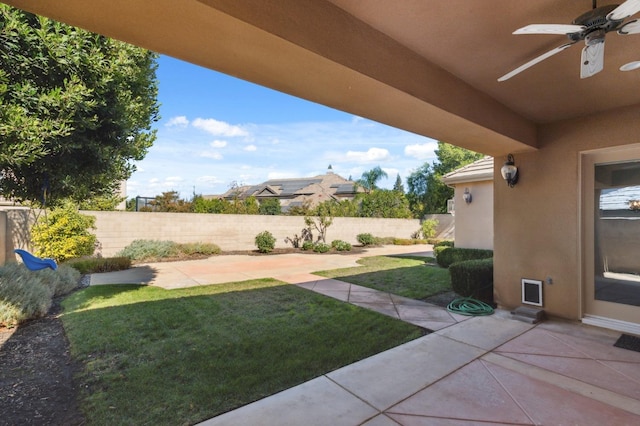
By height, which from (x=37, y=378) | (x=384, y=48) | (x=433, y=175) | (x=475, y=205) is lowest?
(x=37, y=378)

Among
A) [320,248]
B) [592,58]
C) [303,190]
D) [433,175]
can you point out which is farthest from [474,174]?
[303,190]

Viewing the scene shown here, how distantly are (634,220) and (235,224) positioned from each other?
41.2ft

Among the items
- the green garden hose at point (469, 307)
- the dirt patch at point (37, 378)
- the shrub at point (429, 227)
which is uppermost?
the shrub at point (429, 227)

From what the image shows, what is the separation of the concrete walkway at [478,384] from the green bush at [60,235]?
8.32 metres

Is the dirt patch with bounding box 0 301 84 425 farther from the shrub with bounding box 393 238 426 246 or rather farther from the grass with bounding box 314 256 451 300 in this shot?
the shrub with bounding box 393 238 426 246

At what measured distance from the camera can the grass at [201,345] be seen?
2754 millimetres

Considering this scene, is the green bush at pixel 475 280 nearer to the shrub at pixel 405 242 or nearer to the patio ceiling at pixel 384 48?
the patio ceiling at pixel 384 48

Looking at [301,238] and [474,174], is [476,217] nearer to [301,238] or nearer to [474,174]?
[474,174]

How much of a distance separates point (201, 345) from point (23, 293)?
135 inches

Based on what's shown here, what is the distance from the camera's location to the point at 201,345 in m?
3.91

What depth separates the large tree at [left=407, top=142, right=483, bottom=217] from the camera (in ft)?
79.5

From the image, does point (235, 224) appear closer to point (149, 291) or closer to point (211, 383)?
point (149, 291)

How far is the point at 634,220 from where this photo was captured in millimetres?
4414

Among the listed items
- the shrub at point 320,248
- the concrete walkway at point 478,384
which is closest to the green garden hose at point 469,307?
the concrete walkway at point 478,384
